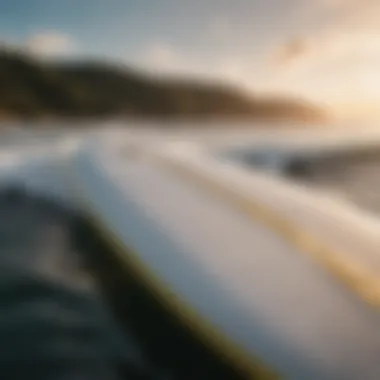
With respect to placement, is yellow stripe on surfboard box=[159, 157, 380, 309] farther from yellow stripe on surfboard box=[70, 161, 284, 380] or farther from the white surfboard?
yellow stripe on surfboard box=[70, 161, 284, 380]

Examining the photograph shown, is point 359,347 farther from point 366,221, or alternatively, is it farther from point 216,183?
point 216,183

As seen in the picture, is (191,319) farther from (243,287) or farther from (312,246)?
(312,246)

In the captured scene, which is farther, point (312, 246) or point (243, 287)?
point (312, 246)

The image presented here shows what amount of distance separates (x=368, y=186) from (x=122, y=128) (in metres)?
1.20

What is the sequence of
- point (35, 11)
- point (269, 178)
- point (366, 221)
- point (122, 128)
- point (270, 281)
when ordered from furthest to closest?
point (122, 128), point (35, 11), point (269, 178), point (366, 221), point (270, 281)

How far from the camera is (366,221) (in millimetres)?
991

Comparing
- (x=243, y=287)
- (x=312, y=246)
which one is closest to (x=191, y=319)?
(x=243, y=287)

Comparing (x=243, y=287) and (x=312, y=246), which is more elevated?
(x=312, y=246)

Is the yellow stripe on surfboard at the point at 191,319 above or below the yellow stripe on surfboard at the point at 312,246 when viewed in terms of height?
below

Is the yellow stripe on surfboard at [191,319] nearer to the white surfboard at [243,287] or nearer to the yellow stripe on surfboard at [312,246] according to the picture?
the white surfboard at [243,287]

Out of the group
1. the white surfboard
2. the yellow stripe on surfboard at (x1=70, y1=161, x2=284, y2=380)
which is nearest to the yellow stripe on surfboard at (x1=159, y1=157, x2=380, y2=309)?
the white surfboard

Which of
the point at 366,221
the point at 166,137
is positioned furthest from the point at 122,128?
the point at 366,221

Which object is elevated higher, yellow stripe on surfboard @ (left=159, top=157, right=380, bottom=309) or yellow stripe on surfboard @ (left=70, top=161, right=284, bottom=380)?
Answer: yellow stripe on surfboard @ (left=159, top=157, right=380, bottom=309)

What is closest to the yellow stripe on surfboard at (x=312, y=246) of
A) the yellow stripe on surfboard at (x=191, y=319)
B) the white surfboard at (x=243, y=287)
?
the white surfboard at (x=243, y=287)
